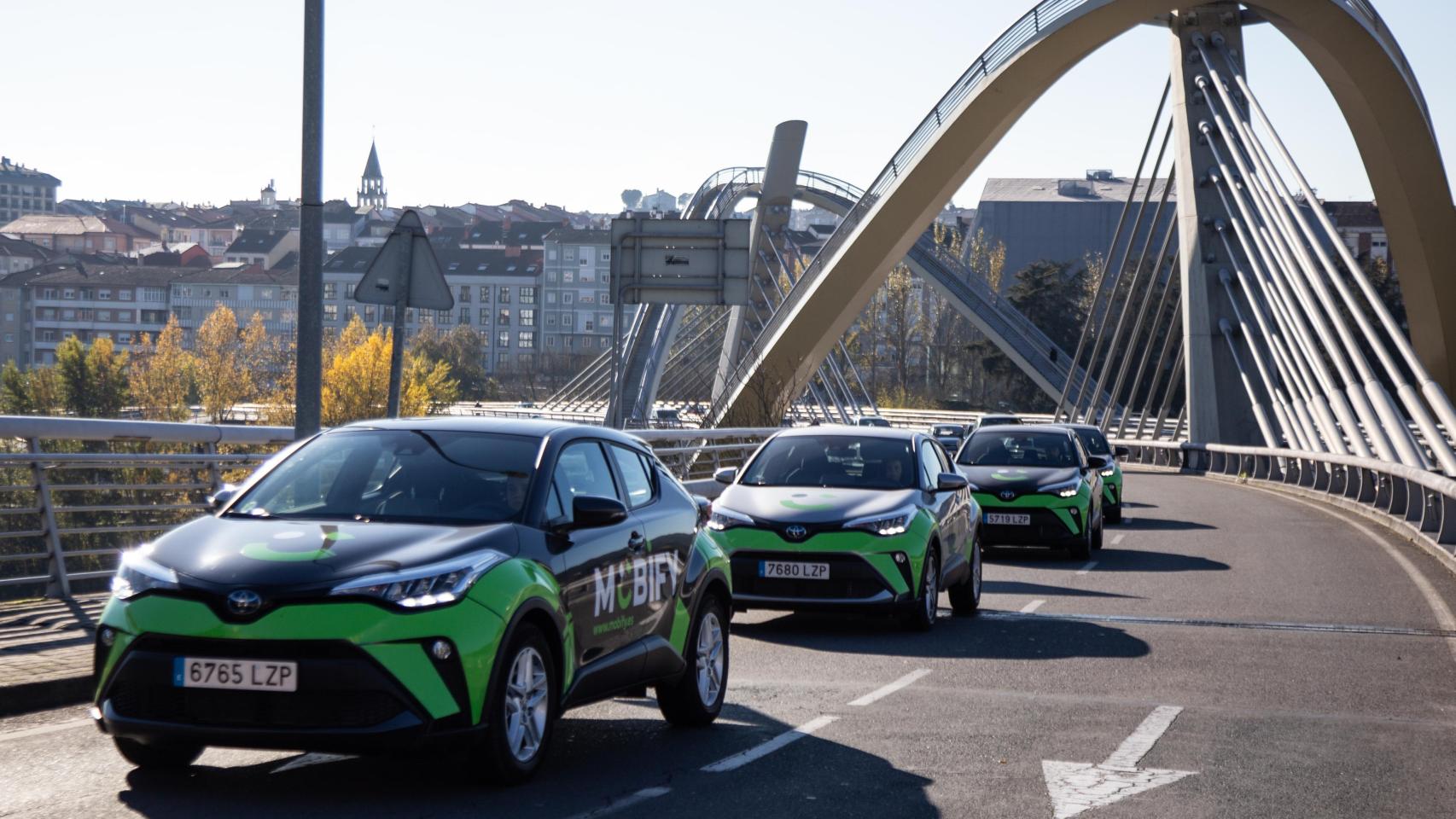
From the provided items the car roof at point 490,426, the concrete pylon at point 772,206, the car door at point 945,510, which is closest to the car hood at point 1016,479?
the car door at point 945,510

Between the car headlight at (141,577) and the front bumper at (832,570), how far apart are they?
6.25 metres

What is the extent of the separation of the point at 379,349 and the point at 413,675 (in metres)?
107

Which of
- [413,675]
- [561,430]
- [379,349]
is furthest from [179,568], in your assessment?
[379,349]

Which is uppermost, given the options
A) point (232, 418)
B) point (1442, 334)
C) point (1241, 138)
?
point (1241, 138)

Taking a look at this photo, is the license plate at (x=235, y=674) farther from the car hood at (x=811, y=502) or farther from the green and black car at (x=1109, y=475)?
the green and black car at (x=1109, y=475)

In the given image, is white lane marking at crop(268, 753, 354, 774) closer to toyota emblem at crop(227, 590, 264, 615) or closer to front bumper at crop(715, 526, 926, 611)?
toyota emblem at crop(227, 590, 264, 615)

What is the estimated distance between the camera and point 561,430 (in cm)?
805

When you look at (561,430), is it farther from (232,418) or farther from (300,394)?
(232,418)

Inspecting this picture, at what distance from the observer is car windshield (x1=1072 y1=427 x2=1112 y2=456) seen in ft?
89.4

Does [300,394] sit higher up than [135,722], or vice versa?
[300,394]

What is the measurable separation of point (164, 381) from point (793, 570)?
10721 cm

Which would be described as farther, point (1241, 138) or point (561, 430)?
point (1241, 138)

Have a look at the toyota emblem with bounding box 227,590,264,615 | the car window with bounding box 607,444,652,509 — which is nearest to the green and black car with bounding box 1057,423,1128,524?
the car window with bounding box 607,444,652,509

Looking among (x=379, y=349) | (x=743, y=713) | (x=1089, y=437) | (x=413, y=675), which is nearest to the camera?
(x=413, y=675)
